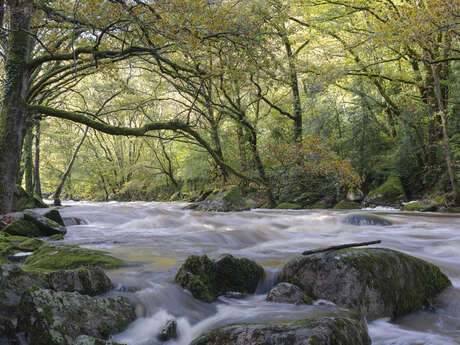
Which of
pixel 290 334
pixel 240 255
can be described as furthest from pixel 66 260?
pixel 290 334

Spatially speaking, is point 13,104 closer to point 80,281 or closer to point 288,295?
point 80,281

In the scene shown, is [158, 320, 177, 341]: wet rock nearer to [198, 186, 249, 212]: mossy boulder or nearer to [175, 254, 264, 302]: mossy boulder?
[175, 254, 264, 302]: mossy boulder

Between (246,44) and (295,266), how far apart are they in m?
5.02

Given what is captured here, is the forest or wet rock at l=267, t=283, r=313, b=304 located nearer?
wet rock at l=267, t=283, r=313, b=304

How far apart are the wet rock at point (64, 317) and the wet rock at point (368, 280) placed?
6.61 ft

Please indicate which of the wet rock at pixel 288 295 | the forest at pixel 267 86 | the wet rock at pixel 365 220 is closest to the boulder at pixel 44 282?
the wet rock at pixel 288 295

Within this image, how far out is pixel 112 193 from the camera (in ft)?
117

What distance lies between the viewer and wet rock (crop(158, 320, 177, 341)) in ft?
8.72

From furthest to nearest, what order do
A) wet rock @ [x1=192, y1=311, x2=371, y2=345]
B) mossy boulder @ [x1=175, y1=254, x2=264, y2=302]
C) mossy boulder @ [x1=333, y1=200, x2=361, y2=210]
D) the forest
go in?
mossy boulder @ [x1=333, y1=200, x2=361, y2=210]
the forest
mossy boulder @ [x1=175, y1=254, x2=264, y2=302]
wet rock @ [x1=192, y1=311, x2=371, y2=345]

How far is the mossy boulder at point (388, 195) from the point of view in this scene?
13.4m

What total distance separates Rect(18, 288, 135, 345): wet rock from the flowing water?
19 centimetres

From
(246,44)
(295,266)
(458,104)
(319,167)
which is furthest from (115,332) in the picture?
(458,104)

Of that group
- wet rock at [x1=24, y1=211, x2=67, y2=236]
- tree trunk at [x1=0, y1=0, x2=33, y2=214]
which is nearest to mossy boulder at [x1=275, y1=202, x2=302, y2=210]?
wet rock at [x1=24, y1=211, x2=67, y2=236]

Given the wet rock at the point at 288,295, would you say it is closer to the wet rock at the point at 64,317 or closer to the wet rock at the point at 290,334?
the wet rock at the point at 290,334
